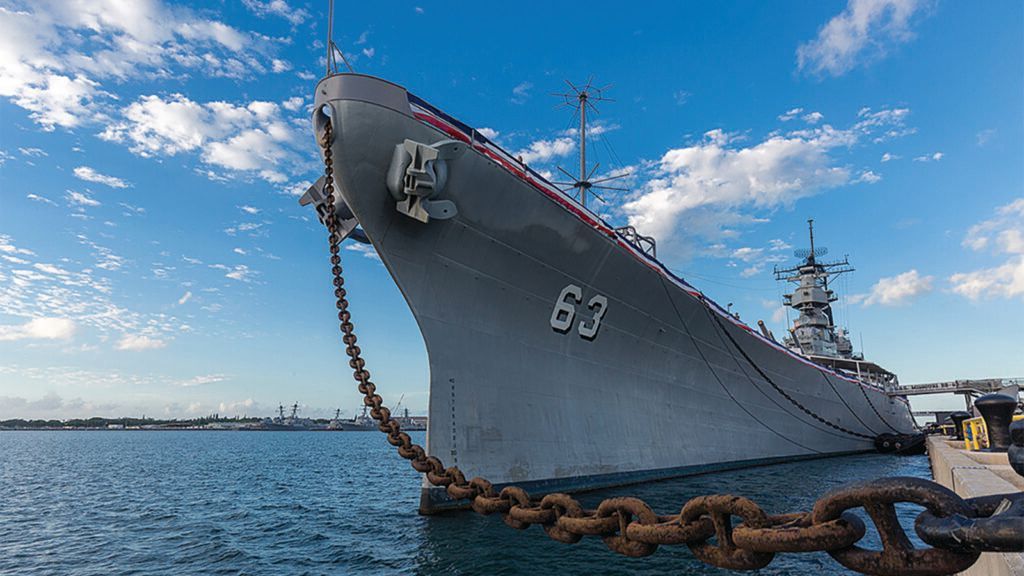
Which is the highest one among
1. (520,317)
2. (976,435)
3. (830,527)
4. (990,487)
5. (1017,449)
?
(520,317)

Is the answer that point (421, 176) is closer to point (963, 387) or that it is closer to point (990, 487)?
point (990, 487)

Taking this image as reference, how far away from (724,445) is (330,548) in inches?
480

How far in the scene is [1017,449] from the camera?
2.15 metres

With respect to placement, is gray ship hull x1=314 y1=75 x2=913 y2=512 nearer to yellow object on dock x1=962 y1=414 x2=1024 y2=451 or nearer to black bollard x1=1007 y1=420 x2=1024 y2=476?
yellow object on dock x1=962 y1=414 x2=1024 y2=451

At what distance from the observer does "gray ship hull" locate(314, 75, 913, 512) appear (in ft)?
30.5

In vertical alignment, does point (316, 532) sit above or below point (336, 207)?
below

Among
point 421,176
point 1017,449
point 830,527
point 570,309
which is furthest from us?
point 570,309

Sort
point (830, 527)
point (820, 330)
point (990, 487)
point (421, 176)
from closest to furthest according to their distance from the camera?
point (830, 527), point (990, 487), point (421, 176), point (820, 330)

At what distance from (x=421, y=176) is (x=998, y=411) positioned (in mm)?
8634

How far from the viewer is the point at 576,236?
1096 cm

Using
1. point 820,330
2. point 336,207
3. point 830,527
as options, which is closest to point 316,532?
point 336,207

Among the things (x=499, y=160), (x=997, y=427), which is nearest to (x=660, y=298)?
(x=499, y=160)

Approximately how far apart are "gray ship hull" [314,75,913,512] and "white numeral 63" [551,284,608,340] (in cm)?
12

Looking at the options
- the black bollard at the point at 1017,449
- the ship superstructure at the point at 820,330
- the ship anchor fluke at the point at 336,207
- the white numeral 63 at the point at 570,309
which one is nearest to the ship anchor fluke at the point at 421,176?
the ship anchor fluke at the point at 336,207
